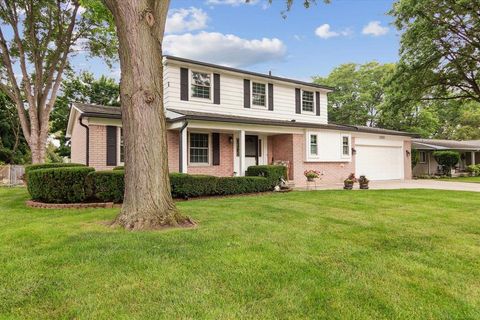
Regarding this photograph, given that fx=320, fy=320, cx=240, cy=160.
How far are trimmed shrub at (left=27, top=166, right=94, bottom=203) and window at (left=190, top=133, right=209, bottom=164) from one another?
17.8ft

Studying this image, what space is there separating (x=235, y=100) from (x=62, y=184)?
8.66m

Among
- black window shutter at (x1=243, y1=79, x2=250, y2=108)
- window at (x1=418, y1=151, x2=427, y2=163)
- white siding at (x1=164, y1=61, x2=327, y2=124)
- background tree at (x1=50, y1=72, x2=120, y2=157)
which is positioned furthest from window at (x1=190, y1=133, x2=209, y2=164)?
window at (x1=418, y1=151, x2=427, y2=163)

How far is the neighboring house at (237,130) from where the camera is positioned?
1151cm

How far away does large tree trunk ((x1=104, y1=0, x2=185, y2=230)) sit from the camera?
5.37 m

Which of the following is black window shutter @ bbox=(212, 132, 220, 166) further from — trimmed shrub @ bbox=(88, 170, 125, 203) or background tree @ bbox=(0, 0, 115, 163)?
background tree @ bbox=(0, 0, 115, 163)

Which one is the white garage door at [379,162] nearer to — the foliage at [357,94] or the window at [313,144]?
the window at [313,144]

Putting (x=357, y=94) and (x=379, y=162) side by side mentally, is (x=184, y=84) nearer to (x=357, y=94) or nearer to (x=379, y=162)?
(x=379, y=162)

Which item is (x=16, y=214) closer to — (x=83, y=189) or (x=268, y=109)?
(x=83, y=189)

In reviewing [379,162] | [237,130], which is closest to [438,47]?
[379,162]

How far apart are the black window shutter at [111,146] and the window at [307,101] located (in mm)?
9789

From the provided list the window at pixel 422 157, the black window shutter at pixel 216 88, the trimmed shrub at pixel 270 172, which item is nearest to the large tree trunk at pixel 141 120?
the trimmed shrub at pixel 270 172

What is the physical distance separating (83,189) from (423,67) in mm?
16650

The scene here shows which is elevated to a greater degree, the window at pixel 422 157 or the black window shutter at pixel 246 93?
the black window shutter at pixel 246 93

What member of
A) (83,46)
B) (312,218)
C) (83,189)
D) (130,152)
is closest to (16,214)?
(83,189)
